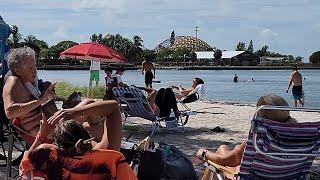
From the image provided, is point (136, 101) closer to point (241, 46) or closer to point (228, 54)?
point (228, 54)

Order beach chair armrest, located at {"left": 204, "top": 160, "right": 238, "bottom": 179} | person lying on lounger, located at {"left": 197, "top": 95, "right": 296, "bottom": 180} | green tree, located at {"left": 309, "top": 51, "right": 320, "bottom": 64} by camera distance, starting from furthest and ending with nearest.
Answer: green tree, located at {"left": 309, "top": 51, "right": 320, "bottom": 64} → beach chair armrest, located at {"left": 204, "top": 160, "right": 238, "bottom": 179} → person lying on lounger, located at {"left": 197, "top": 95, "right": 296, "bottom": 180}

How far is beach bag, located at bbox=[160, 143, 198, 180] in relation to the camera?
544 cm

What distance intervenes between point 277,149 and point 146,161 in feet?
3.28

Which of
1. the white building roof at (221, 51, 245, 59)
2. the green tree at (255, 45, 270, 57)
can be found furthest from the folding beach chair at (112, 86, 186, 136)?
the green tree at (255, 45, 270, 57)

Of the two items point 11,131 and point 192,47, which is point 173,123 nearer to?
point 11,131

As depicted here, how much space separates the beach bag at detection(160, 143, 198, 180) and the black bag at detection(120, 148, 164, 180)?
35.5 inches

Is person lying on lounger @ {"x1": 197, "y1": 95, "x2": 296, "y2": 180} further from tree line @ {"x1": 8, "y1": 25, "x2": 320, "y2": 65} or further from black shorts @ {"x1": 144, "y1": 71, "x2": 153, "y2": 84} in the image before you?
tree line @ {"x1": 8, "y1": 25, "x2": 320, "y2": 65}

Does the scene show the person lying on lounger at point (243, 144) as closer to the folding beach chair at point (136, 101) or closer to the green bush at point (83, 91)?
the folding beach chair at point (136, 101)

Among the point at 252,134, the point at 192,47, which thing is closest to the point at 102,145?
the point at 252,134

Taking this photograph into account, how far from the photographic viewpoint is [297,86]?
17.4 metres

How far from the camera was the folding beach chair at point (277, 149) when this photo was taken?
12.5 feet

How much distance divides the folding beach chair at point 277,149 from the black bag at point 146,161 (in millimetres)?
611

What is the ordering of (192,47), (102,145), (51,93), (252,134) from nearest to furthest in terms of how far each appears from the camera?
(102,145), (252,134), (51,93), (192,47)

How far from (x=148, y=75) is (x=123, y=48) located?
111339mm
